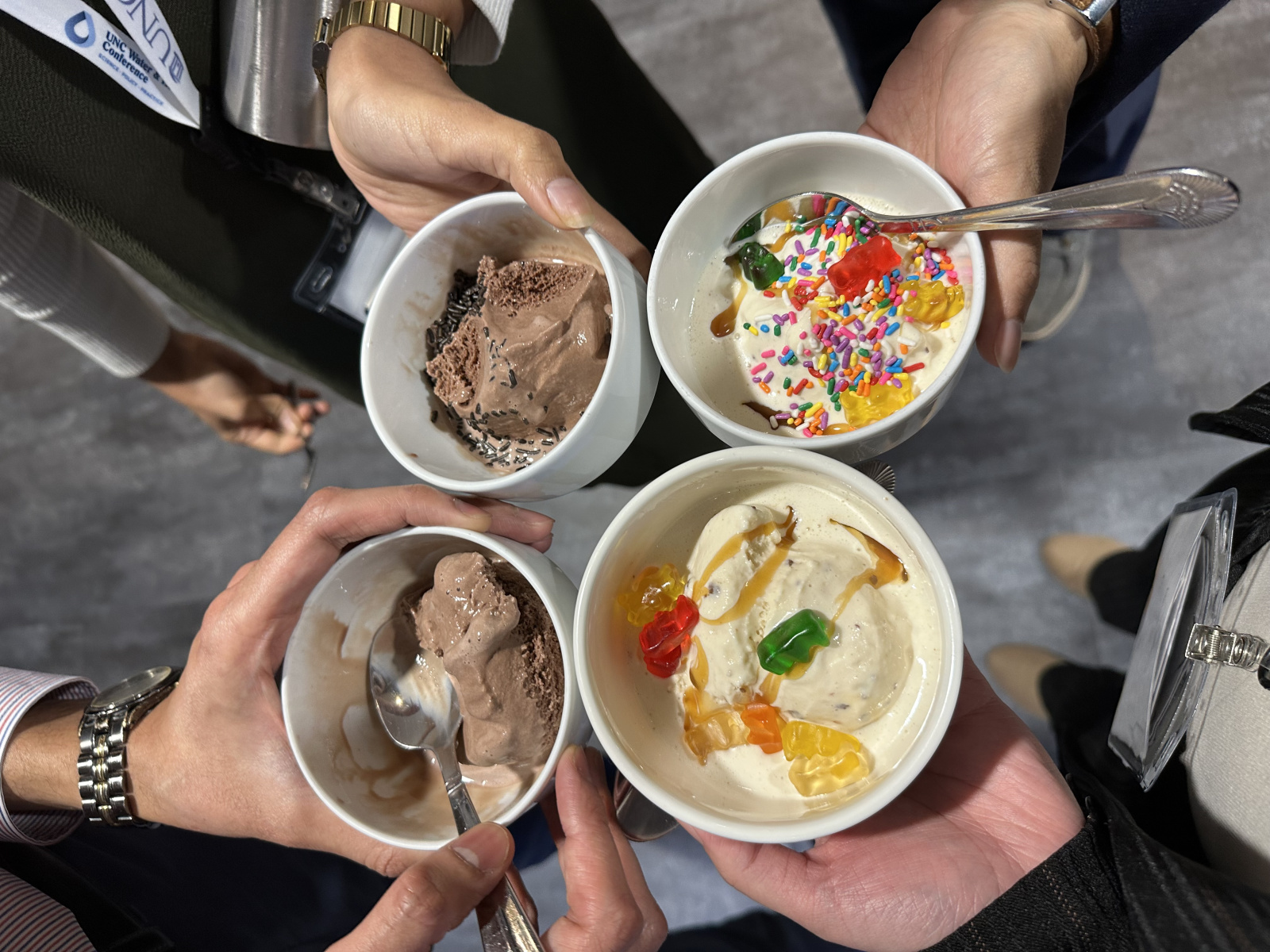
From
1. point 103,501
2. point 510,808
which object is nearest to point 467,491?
point 510,808

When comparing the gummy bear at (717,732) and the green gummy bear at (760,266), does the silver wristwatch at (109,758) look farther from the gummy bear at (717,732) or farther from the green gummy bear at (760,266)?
the green gummy bear at (760,266)

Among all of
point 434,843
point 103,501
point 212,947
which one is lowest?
point 212,947

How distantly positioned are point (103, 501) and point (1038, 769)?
7.78 ft

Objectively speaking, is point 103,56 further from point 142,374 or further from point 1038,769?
point 1038,769

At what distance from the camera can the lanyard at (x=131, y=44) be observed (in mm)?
909

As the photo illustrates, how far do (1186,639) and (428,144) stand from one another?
113cm

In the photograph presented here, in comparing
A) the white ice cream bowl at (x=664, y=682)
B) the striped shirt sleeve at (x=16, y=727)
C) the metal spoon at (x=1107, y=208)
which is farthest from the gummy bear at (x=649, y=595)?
the striped shirt sleeve at (x=16, y=727)

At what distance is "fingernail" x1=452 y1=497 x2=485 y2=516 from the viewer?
Answer: 0.90 m

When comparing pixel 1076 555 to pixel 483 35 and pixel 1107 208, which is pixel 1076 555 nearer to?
pixel 1107 208

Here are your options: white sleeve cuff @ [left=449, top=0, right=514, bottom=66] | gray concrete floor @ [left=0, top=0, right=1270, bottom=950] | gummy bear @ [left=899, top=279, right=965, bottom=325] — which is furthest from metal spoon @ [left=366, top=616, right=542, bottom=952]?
white sleeve cuff @ [left=449, top=0, right=514, bottom=66]

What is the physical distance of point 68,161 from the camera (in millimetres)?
1004

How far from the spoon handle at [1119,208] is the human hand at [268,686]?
0.63 m

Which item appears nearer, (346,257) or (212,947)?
(212,947)

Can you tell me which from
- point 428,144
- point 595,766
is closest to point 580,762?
point 595,766
